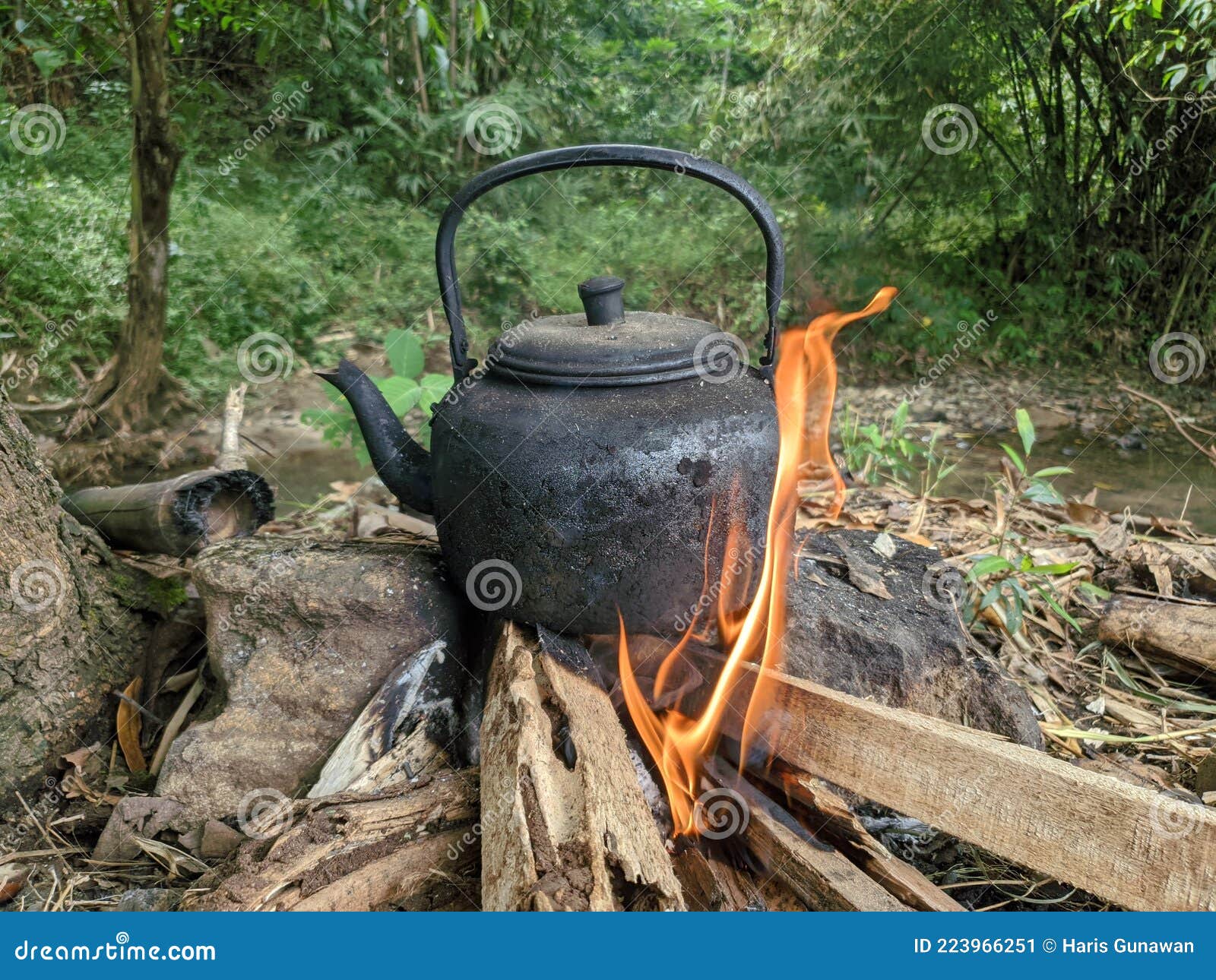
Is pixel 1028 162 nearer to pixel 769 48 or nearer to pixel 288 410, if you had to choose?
pixel 769 48

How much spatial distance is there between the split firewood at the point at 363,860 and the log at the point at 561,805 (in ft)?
0.45

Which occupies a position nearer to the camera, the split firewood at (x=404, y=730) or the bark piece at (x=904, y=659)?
the split firewood at (x=404, y=730)

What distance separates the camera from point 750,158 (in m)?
6.94

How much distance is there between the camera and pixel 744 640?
2297 millimetres

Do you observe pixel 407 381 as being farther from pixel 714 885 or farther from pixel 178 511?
pixel 714 885

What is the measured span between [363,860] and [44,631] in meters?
1.16

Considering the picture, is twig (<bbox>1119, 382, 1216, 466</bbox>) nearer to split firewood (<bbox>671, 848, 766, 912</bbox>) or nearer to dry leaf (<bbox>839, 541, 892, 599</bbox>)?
dry leaf (<bbox>839, 541, 892, 599</bbox>)

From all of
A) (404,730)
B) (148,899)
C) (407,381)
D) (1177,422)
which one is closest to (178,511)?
(407,381)

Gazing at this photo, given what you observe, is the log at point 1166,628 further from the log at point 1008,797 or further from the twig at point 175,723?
the twig at point 175,723

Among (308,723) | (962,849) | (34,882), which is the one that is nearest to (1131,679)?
(962,849)

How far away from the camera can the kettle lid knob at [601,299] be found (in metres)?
2.30

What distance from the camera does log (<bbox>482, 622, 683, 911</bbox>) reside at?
5.13 feet

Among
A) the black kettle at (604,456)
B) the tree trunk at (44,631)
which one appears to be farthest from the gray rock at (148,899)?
the black kettle at (604,456)

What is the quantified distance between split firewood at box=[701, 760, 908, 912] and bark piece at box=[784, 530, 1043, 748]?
456 millimetres
